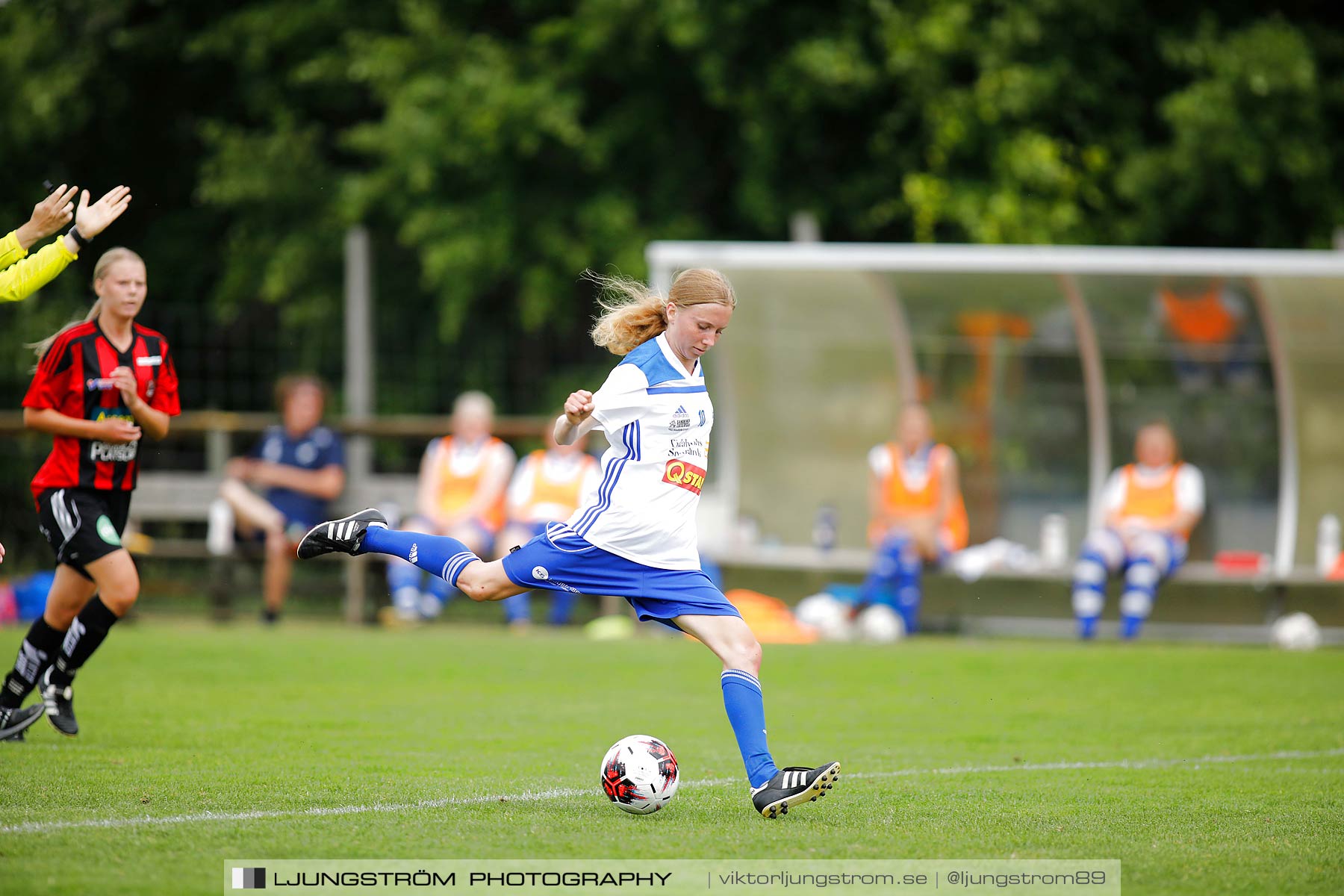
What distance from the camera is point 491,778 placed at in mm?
5766

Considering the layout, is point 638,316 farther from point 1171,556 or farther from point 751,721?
point 1171,556

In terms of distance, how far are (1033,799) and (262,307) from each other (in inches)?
509

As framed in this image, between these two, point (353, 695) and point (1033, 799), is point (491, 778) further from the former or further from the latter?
point (353, 695)

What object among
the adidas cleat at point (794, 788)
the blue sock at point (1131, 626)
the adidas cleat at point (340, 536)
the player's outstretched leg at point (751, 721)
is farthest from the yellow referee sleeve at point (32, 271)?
the blue sock at point (1131, 626)

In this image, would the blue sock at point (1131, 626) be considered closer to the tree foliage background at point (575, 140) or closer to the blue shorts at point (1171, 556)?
the blue shorts at point (1171, 556)

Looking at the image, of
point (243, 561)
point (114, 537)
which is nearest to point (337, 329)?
point (243, 561)

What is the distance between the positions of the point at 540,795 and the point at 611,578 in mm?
810

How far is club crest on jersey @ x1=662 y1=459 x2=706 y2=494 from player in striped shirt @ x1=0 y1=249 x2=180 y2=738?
255cm

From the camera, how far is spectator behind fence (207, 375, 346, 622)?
13.1 meters

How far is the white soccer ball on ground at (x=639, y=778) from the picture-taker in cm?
509

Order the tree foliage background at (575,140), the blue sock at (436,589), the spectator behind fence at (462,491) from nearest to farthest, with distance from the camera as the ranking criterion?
1. the spectator behind fence at (462,491)
2. the blue sock at (436,589)
3. the tree foliage background at (575,140)

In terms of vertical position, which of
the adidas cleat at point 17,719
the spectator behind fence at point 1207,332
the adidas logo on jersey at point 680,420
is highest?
the spectator behind fence at point 1207,332

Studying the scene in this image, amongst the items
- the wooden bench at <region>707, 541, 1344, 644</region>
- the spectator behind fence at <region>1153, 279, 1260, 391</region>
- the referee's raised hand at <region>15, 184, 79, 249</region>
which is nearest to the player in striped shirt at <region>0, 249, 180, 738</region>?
the referee's raised hand at <region>15, 184, 79, 249</region>

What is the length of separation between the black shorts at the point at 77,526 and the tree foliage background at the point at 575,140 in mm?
7944
